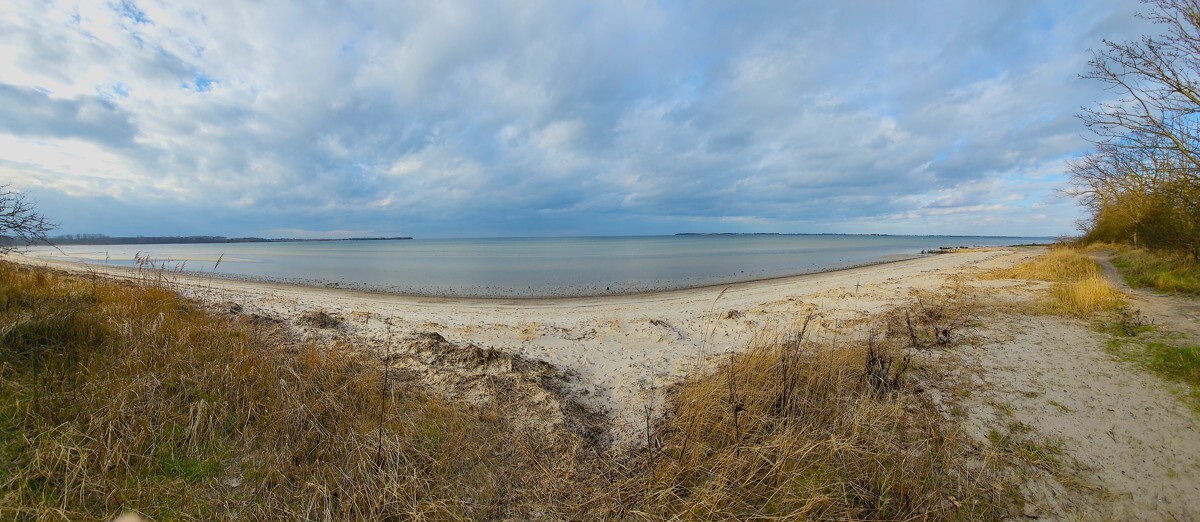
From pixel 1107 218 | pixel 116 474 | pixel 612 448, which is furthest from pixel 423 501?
pixel 1107 218

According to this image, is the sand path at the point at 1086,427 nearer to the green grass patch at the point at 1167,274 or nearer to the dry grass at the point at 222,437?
the dry grass at the point at 222,437

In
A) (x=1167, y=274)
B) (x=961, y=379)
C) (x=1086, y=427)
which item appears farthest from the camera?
(x=1167, y=274)

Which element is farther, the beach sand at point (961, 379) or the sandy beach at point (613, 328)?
the sandy beach at point (613, 328)

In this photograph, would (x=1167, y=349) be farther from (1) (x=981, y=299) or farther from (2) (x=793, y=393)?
(2) (x=793, y=393)

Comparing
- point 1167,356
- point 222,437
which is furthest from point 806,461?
point 1167,356

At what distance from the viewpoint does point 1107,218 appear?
30812 millimetres

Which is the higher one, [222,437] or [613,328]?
[222,437]

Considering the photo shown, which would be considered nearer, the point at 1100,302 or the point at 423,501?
the point at 423,501

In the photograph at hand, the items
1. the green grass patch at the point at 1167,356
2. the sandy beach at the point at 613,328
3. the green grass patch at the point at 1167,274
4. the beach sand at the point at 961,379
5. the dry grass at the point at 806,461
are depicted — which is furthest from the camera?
the green grass patch at the point at 1167,274

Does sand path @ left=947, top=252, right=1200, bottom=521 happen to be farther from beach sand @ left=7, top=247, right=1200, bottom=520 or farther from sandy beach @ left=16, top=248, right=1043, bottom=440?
sandy beach @ left=16, top=248, right=1043, bottom=440

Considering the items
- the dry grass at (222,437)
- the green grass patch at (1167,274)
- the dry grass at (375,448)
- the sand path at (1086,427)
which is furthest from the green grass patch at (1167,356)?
the dry grass at (222,437)

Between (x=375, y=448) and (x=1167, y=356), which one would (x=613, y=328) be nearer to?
(x=375, y=448)

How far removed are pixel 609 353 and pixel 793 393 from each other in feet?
13.6

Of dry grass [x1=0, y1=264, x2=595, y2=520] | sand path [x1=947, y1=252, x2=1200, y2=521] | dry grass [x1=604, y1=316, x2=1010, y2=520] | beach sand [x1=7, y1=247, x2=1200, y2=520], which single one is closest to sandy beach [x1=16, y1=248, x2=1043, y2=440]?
beach sand [x1=7, y1=247, x2=1200, y2=520]
